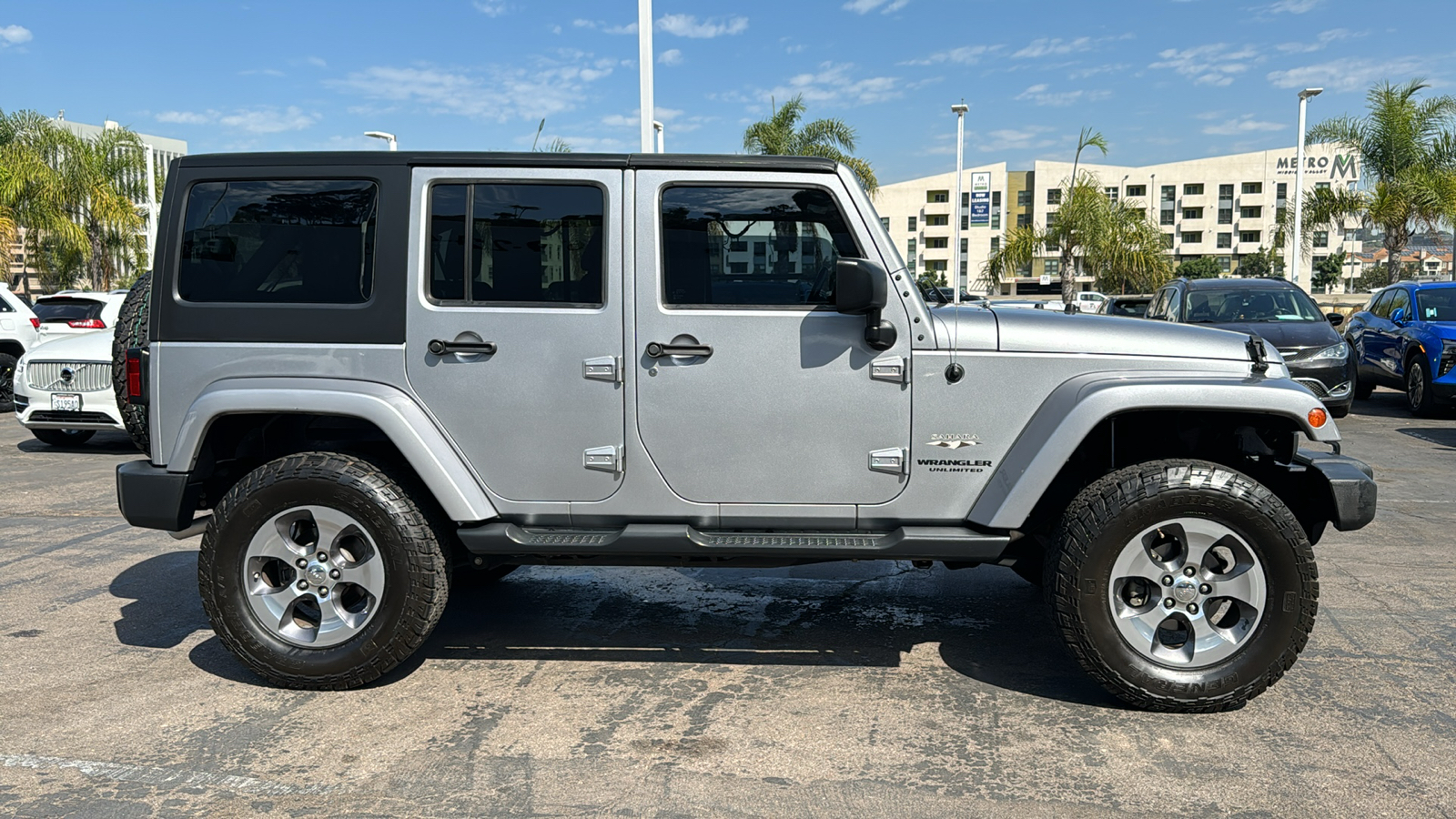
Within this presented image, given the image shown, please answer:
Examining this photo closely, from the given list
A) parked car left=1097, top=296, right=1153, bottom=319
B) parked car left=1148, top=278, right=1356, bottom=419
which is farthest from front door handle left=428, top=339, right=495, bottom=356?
parked car left=1097, top=296, right=1153, bottom=319

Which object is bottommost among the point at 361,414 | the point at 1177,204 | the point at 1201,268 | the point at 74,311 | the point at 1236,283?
the point at 361,414

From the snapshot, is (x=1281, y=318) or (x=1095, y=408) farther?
(x=1281, y=318)

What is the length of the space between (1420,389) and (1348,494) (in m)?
11.6

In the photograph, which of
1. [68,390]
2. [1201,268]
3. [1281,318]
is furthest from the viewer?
[1201,268]

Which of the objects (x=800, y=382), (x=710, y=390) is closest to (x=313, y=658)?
(x=710, y=390)

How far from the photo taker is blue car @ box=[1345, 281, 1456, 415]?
13.1 metres

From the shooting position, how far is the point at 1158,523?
388 cm

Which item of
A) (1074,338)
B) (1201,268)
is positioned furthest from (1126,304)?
(1201,268)

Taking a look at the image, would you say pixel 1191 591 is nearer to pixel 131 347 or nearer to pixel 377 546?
pixel 377 546

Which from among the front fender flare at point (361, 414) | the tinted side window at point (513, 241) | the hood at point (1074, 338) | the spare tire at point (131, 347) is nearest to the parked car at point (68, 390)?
the spare tire at point (131, 347)

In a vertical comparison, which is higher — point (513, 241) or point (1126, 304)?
point (1126, 304)

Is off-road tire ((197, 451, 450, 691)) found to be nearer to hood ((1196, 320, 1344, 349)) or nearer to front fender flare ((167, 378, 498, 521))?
front fender flare ((167, 378, 498, 521))

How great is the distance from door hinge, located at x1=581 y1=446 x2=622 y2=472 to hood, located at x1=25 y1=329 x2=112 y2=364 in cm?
857

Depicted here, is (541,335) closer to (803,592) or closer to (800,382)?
(800,382)
